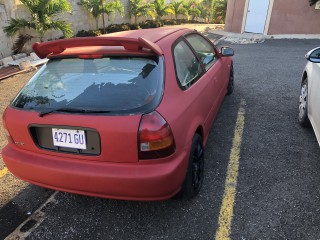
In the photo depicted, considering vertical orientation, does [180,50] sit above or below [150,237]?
above

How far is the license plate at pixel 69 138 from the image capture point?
2205 mm

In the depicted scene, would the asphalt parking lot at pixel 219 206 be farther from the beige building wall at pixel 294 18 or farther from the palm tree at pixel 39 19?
the beige building wall at pixel 294 18

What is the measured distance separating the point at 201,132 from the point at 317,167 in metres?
1.44

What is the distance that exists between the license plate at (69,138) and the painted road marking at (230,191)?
4.34 feet

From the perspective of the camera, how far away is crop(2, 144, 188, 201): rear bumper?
2.15 meters

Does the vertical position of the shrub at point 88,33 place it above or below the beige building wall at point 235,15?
below

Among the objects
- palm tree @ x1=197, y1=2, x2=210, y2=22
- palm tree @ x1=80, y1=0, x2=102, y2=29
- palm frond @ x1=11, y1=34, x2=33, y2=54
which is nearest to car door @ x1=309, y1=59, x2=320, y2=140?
palm frond @ x1=11, y1=34, x2=33, y2=54

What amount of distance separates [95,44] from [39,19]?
811 centimetres

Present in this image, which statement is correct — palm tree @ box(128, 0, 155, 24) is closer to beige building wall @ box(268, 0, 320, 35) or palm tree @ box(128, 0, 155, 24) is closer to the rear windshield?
beige building wall @ box(268, 0, 320, 35)

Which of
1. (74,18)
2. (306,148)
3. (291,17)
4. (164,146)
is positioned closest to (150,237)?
(164,146)

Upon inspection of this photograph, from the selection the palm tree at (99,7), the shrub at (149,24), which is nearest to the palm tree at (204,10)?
the shrub at (149,24)

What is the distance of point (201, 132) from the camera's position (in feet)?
9.57

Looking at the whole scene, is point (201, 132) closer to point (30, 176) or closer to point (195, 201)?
point (195, 201)

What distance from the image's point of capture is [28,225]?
8.27 ft
